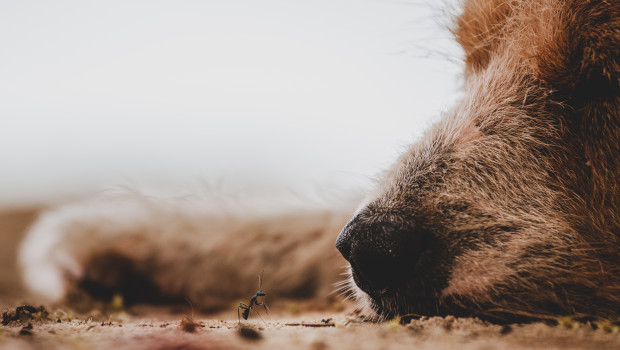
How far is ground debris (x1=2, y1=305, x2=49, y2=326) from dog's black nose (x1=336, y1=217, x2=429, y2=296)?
1214 millimetres

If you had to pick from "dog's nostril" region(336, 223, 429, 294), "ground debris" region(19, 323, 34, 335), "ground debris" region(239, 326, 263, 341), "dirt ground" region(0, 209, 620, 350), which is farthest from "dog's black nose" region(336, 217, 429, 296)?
"ground debris" region(19, 323, 34, 335)

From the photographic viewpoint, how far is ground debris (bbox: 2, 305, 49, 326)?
1.87 meters

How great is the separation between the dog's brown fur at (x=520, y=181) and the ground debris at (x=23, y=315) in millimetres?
1229

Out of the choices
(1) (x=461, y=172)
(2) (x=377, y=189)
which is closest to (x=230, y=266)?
(2) (x=377, y=189)

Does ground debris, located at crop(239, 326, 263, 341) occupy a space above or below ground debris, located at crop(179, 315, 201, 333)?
below

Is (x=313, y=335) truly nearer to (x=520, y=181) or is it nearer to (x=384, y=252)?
(x=384, y=252)

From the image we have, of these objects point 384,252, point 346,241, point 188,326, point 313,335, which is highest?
point 346,241

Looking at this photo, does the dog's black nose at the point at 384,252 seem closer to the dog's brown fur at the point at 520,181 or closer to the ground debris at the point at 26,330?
the dog's brown fur at the point at 520,181

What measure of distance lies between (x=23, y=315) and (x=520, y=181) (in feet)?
6.81

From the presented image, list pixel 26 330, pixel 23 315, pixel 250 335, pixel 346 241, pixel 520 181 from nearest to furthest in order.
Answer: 1. pixel 250 335
2. pixel 26 330
3. pixel 23 315
4. pixel 346 241
5. pixel 520 181

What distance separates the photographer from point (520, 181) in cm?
228

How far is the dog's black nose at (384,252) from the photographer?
1987 millimetres

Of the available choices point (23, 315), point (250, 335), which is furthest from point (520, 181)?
point (23, 315)

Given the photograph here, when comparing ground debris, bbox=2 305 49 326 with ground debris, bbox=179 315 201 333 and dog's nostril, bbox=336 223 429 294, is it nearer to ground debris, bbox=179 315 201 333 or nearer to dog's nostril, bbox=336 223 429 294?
ground debris, bbox=179 315 201 333
